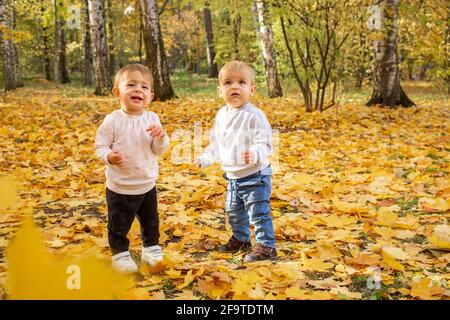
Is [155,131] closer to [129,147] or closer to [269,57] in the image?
[129,147]

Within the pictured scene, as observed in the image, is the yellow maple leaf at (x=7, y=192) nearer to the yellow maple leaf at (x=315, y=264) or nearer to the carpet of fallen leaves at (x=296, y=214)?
the carpet of fallen leaves at (x=296, y=214)

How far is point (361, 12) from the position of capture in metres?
9.24

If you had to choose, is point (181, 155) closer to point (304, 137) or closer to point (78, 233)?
point (304, 137)

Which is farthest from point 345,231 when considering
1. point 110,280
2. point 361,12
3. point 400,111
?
point 400,111

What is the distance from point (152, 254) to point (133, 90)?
97 centimetres

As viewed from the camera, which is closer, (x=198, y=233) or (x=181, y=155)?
(x=198, y=233)

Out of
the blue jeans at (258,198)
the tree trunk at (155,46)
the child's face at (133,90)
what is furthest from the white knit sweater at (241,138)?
the tree trunk at (155,46)

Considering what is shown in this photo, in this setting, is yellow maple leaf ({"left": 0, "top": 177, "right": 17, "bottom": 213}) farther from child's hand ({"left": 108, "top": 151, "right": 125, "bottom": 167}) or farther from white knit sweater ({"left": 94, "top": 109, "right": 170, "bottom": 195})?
white knit sweater ({"left": 94, "top": 109, "right": 170, "bottom": 195})

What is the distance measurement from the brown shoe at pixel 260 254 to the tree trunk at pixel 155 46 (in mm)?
9730

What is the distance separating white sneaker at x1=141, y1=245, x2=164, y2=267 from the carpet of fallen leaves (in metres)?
0.08

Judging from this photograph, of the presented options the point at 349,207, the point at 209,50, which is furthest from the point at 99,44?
the point at 209,50

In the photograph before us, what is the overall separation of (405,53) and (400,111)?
28.2m

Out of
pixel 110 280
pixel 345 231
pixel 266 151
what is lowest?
pixel 345 231

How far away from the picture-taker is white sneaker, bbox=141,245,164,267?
2.75m
